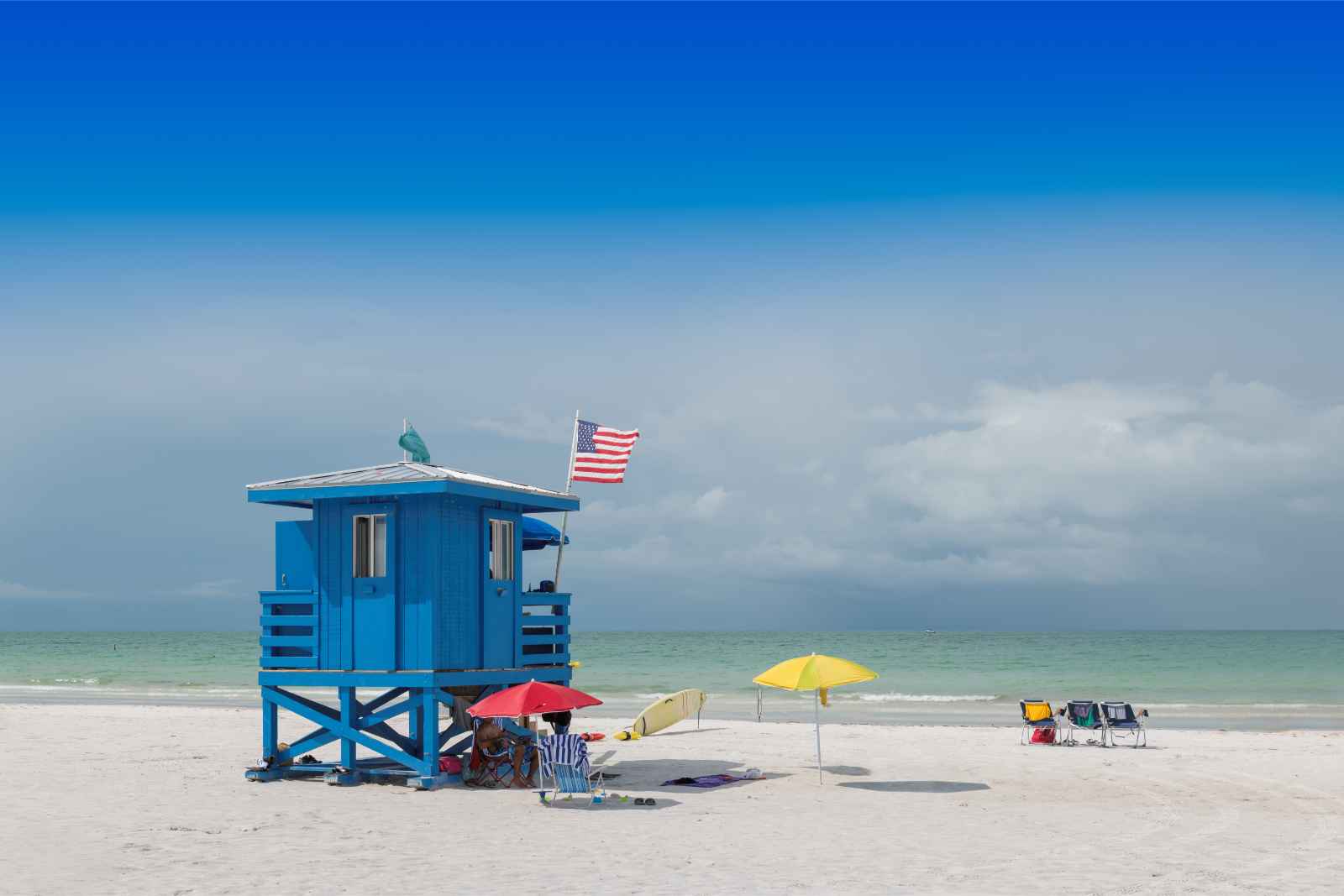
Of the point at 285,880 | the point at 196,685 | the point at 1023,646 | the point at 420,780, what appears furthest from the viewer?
the point at 1023,646

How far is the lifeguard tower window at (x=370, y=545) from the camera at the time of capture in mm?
15039

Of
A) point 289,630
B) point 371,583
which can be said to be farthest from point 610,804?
point 289,630

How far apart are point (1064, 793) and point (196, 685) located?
134 feet

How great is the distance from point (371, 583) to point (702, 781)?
5.07m

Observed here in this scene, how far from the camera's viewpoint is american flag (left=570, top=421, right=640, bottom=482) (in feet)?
58.0

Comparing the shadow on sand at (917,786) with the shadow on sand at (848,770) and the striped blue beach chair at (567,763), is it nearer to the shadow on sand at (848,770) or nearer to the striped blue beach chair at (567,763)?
the shadow on sand at (848,770)

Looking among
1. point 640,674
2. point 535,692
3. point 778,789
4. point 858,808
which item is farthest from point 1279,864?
point 640,674

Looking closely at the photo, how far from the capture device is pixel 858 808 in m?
13.7

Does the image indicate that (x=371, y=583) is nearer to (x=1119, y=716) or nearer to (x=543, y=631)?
(x=543, y=631)

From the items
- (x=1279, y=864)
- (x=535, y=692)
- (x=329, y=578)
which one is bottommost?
(x=1279, y=864)

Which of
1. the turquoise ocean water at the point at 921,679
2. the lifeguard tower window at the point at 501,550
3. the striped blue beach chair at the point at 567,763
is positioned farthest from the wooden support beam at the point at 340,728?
the turquoise ocean water at the point at 921,679

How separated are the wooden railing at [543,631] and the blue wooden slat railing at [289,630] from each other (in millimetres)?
2655

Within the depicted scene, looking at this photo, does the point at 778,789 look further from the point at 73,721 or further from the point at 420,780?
the point at 73,721

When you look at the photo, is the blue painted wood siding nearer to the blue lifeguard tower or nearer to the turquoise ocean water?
the blue lifeguard tower
